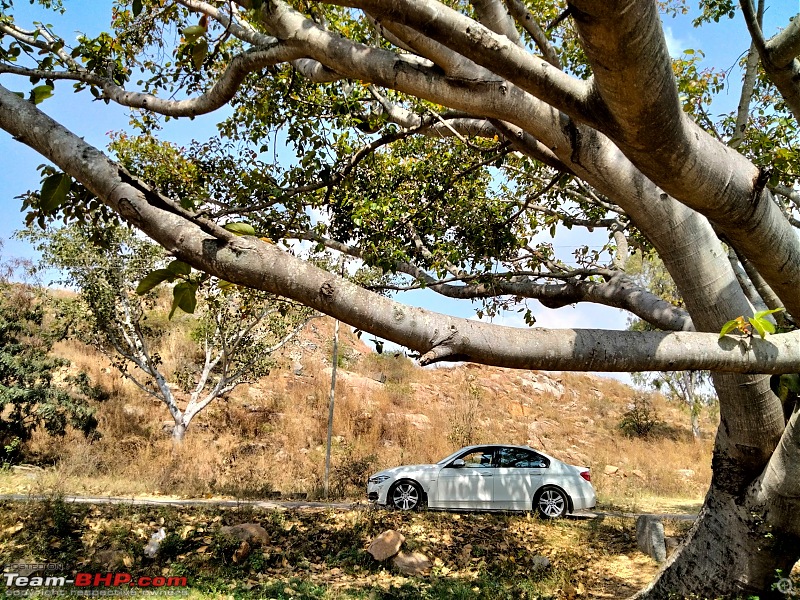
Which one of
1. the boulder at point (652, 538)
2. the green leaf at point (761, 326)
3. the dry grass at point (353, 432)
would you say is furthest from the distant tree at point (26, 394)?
the green leaf at point (761, 326)

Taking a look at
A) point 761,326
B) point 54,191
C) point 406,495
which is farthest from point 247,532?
point 761,326

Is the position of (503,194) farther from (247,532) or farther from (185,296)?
(185,296)

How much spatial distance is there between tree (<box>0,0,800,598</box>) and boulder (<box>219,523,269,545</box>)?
4.42 metres

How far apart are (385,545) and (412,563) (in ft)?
1.57

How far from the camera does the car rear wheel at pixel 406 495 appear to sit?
11.7m

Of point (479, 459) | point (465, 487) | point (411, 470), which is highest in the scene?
point (479, 459)

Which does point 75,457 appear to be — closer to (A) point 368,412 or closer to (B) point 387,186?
(A) point 368,412

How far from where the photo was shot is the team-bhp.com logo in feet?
19.7

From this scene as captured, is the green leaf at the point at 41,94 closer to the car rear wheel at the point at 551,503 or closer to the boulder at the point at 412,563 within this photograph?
the boulder at the point at 412,563

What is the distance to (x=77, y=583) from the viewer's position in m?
6.34

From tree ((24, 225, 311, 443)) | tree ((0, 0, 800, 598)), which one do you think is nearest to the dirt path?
tree ((24, 225, 311, 443))

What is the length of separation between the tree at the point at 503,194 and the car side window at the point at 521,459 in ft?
16.4

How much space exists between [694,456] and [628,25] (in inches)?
911

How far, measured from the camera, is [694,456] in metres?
21.5
